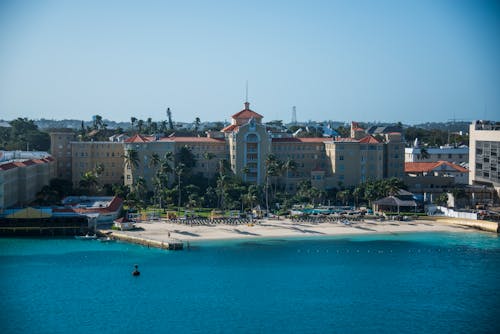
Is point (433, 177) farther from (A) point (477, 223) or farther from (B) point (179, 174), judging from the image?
(B) point (179, 174)

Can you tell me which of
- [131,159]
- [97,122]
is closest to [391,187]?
[131,159]

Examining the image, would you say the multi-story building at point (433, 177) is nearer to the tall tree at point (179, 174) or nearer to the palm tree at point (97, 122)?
the tall tree at point (179, 174)

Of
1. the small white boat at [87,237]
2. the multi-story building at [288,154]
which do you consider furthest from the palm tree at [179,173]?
the small white boat at [87,237]

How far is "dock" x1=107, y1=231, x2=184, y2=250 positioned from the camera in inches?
2753

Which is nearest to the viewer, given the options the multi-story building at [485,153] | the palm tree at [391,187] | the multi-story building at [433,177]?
the palm tree at [391,187]

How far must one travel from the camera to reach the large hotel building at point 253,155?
96062 mm

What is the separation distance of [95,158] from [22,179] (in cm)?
1485

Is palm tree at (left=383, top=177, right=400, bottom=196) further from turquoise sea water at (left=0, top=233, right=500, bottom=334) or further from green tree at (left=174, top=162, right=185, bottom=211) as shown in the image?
green tree at (left=174, top=162, right=185, bottom=211)

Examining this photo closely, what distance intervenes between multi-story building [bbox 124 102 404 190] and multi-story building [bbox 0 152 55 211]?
1017 cm

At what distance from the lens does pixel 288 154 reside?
328 ft

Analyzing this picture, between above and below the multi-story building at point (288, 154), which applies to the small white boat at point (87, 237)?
below

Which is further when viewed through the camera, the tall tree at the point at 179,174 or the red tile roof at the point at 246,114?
the red tile roof at the point at 246,114

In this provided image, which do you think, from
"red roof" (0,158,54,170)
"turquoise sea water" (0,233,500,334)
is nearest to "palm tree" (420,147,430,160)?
"turquoise sea water" (0,233,500,334)

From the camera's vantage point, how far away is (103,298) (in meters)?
53.0
